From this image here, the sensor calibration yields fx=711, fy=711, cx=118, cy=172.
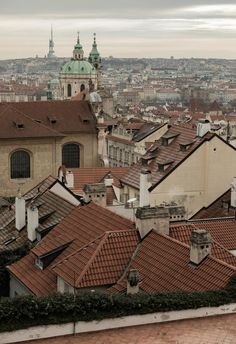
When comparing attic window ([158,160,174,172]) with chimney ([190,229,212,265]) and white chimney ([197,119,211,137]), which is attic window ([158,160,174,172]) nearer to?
white chimney ([197,119,211,137])

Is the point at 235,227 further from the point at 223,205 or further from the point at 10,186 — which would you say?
the point at 10,186

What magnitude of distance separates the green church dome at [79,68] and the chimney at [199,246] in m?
117

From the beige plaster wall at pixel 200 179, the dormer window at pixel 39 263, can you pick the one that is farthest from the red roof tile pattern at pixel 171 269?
the beige plaster wall at pixel 200 179

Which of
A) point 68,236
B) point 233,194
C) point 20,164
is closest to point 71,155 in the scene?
point 20,164

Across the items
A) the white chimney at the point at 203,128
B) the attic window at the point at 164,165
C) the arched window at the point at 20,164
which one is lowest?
the arched window at the point at 20,164

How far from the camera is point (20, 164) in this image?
58.8m

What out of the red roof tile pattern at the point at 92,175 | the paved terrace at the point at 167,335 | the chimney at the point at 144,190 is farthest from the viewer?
the red roof tile pattern at the point at 92,175

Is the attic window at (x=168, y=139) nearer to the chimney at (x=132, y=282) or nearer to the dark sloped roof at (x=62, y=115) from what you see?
the chimney at (x=132, y=282)

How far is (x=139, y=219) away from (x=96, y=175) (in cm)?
2671

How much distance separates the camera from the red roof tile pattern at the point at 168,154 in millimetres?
34562

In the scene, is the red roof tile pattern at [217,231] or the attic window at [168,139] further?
the attic window at [168,139]

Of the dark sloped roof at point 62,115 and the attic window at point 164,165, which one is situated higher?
the attic window at point 164,165

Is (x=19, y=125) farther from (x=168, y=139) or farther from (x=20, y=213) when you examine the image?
(x=20, y=213)

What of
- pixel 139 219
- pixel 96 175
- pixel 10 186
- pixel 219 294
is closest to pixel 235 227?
pixel 139 219
